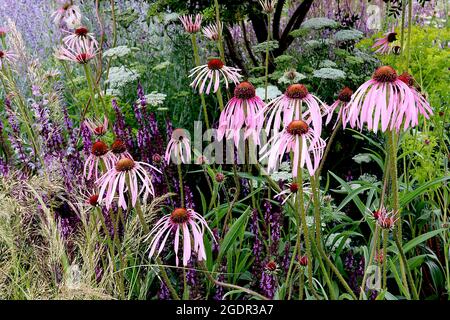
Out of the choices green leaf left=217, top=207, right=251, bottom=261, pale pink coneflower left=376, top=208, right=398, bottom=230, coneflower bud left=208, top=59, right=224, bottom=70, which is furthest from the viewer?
green leaf left=217, top=207, right=251, bottom=261

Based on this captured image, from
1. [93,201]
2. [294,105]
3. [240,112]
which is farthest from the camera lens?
[93,201]

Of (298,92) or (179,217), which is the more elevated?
(298,92)

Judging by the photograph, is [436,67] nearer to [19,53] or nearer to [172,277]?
[172,277]

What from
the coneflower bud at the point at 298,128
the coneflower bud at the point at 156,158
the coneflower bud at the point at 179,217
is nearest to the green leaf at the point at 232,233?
the coneflower bud at the point at 156,158

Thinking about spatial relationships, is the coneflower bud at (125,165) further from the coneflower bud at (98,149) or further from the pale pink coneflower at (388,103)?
the pale pink coneflower at (388,103)

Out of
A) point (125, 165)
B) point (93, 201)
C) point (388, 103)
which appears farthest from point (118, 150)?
point (388, 103)

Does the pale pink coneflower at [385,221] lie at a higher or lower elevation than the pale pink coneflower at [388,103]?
lower

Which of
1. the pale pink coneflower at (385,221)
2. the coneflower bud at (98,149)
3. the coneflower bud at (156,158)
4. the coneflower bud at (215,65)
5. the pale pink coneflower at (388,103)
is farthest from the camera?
the coneflower bud at (156,158)

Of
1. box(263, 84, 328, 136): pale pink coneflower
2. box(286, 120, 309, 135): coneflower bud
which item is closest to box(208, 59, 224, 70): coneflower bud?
box(263, 84, 328, 136): pale pink coneflower

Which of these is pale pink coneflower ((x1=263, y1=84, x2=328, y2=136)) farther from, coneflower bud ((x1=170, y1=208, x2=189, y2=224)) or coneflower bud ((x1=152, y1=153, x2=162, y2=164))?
coneflower bud ((x1=152, y1=153, x2=162, y2=164))

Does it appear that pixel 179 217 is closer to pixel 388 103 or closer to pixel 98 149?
pixel 98 149

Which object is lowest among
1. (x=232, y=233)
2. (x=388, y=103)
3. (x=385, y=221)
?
(x=232, y=233)
